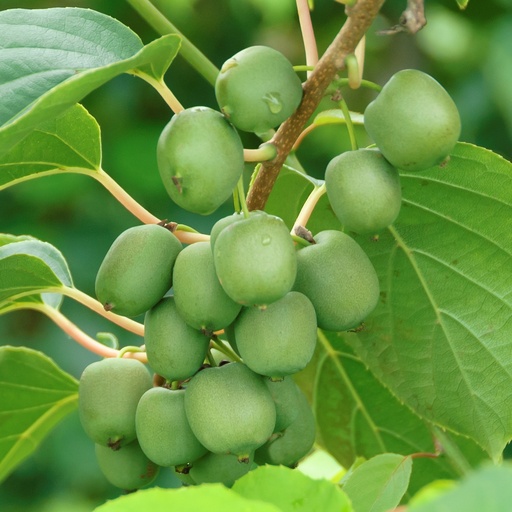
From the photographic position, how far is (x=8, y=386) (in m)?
1.38

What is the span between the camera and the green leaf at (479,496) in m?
0.49

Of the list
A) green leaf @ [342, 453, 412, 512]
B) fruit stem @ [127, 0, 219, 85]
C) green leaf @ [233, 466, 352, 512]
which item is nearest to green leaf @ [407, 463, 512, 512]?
green leaf @ [233, 466, 352, 512]

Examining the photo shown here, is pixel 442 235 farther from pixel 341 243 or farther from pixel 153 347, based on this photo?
pixel 153 347

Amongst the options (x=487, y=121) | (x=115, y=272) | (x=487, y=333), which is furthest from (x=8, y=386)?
(x=487, y=121)

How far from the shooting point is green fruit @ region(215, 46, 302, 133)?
92cm

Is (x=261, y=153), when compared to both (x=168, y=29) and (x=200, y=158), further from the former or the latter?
(x=168, y=29)

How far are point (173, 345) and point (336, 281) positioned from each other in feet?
0.61

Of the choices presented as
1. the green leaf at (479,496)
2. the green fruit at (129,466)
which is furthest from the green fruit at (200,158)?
the green leaf at (479,496)

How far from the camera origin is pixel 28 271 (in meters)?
1.18


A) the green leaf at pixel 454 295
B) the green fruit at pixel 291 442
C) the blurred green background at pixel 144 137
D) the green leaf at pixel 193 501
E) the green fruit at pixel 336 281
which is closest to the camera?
the green leaf at pixel 193 501

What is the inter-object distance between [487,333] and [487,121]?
73.0 inches

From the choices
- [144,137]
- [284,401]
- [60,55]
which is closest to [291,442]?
[284,401]

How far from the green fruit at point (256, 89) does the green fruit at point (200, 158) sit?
21 mm

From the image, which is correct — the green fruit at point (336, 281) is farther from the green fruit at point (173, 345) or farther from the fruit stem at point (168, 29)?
the fruit stem at point (168, 29)
